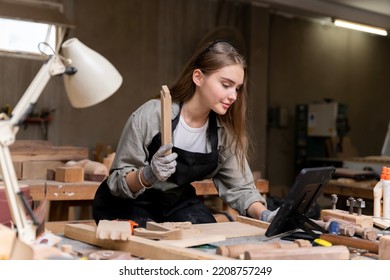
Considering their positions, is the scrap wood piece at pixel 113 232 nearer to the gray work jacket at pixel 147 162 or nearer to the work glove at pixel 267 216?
the gray work jacket at pixel 147 162

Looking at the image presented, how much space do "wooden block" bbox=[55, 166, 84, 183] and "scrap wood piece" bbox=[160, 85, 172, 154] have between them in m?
1.62

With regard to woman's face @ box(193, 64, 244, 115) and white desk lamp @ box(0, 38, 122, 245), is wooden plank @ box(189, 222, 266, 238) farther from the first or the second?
white desk lamp @ box(0, 38, 122, 245)

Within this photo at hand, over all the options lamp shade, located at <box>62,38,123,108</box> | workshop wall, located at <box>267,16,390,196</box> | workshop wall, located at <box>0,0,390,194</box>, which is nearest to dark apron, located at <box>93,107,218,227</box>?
lamp shade, located at <box>62,38,123,108</box>

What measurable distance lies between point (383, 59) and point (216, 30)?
4276mm

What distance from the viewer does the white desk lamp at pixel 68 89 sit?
1436 mm

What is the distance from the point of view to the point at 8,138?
1.43 metres

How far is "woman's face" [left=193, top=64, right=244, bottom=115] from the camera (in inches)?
94.4

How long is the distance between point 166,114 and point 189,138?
511mm

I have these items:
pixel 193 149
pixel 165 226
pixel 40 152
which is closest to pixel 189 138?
pixel 193 149

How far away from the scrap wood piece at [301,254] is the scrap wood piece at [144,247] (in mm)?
93

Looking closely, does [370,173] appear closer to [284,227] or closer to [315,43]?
[284,227]

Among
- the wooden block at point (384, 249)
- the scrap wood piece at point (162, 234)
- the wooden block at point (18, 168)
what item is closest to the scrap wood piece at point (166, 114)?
the scrap wood piece at point (162, 234)

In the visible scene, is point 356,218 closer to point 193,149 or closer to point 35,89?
point 193,149
